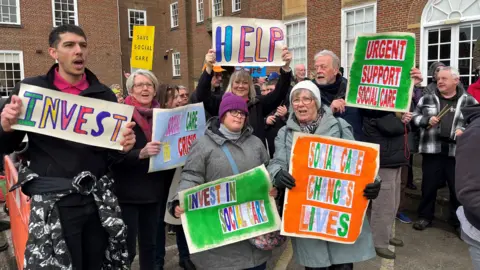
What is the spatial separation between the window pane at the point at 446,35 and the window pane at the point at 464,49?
1.21 ft

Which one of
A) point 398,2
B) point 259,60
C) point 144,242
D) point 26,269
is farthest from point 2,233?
point 398,2

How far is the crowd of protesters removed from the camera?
7.06ft

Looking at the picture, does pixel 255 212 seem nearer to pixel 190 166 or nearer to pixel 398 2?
pixel 190 166

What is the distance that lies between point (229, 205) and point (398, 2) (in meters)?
10.6

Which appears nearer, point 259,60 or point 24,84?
point 24,84

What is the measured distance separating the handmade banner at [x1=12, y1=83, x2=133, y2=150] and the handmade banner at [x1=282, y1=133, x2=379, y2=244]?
1201 millimetres

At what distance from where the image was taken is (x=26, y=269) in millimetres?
2150

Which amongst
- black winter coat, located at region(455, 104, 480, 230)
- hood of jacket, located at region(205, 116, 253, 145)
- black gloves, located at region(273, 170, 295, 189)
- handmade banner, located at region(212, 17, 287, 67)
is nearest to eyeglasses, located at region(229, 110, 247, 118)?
hood of jacket, located at region(205, 116, 253, 145)

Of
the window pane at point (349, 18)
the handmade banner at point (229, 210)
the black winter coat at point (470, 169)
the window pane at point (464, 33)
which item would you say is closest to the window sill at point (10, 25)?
the window pane at point (349, 18)

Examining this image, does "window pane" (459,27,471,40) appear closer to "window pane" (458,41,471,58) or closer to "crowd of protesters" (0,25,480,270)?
"window pane" (458,41,471,58)

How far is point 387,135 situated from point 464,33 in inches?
310

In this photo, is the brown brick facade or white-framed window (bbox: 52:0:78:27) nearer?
the brown brick facade

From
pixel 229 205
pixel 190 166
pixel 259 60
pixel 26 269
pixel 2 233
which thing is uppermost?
pixel 259 60

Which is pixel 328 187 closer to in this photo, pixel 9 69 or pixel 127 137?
pixel 127 137
